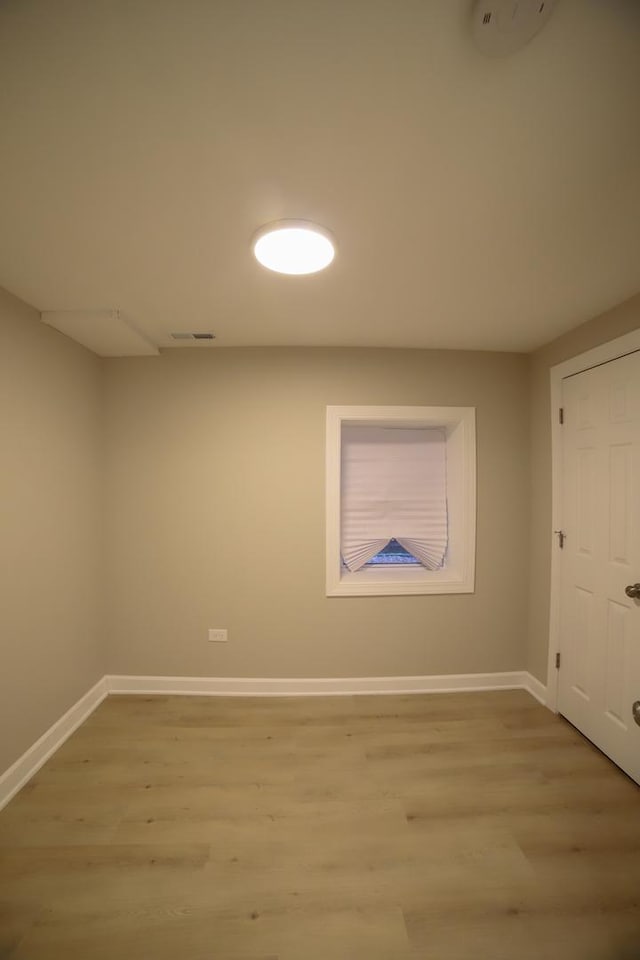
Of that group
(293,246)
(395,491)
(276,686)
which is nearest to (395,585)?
(395,491)

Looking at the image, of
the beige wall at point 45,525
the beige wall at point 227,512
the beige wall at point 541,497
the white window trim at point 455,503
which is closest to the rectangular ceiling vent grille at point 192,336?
the beige wall at point 227,512

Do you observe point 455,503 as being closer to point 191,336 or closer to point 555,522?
point 555,522

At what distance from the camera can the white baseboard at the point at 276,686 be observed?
2.46 metres

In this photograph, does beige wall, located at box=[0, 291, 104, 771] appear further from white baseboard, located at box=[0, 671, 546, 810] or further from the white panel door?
the white panel door

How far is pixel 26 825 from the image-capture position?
1.54 m

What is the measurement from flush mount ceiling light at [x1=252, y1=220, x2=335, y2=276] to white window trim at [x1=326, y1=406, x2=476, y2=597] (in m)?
1.16

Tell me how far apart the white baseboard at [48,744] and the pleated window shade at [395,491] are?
1.98 meters

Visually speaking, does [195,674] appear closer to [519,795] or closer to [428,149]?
[519,795]

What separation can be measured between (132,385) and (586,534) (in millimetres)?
3090

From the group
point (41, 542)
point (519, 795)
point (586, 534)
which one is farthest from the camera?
point (586, 534)

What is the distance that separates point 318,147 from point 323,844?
247cm

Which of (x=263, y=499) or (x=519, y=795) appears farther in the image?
(x=263, y=499)

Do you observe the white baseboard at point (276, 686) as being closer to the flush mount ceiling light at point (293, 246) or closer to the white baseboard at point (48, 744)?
the white baseboard at point (48, 744)

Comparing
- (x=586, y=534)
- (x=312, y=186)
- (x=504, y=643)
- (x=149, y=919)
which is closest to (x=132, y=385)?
(x=312, y=186)
